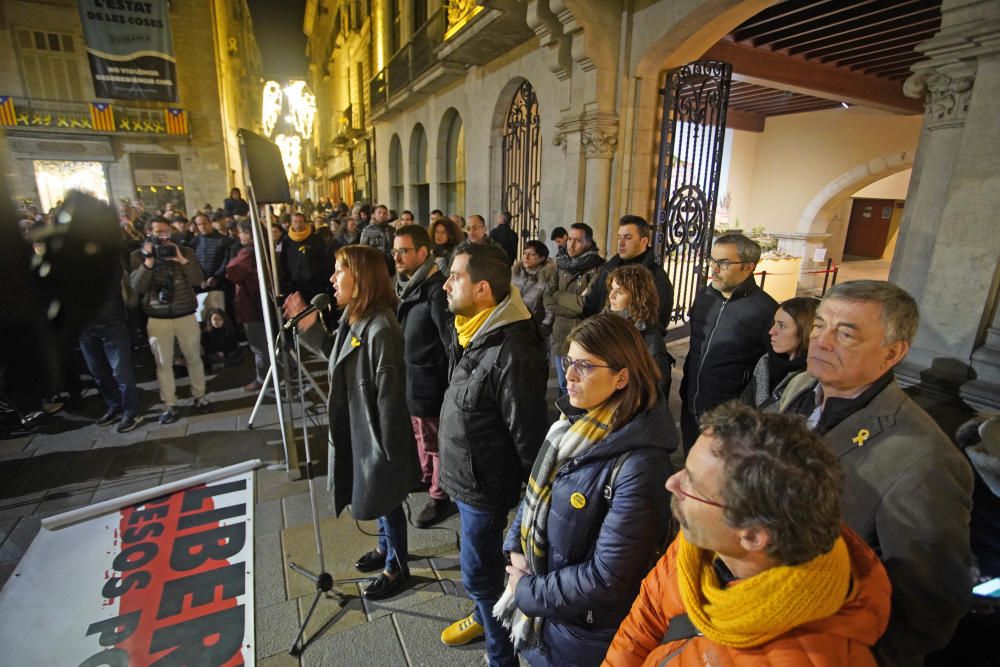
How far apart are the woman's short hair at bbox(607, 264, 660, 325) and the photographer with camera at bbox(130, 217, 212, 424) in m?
4.23

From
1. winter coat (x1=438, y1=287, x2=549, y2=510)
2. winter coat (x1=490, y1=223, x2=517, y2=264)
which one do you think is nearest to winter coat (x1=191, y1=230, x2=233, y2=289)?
winter coat (x1=490, y1=223, x2=517, y2=264)

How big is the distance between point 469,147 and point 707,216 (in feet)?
20.2

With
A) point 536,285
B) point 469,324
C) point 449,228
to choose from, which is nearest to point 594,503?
point 469,324

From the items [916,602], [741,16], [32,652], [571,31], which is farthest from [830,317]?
[571,31]

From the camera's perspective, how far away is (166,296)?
4.66 m

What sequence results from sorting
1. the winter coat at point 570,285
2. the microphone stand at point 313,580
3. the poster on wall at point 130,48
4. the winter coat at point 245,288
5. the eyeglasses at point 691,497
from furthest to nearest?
the poster on wall at point 130,48 → the winter coat at point 245,288 → the winter coat at point 570,285 → the microphone stand at point 313,580 → the eyeglasses at point 691,497

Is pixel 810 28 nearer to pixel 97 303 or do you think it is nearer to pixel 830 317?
pixel 830 317

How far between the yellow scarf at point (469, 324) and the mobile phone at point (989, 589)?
1.96m

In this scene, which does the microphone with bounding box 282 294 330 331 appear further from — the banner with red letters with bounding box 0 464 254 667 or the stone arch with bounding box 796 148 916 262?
the stone arch with bounding box 796 148 916 262

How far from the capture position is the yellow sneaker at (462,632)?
7.85 feet

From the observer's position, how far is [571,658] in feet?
5.37

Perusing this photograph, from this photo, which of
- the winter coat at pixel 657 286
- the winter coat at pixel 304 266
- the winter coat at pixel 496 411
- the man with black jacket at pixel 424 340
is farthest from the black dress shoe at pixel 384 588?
the winter coat at pixel 304 266

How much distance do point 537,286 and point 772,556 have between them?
4.27 m

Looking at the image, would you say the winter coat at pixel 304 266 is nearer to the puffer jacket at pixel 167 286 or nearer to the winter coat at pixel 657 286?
the puffer jacket at pixel 167 286
